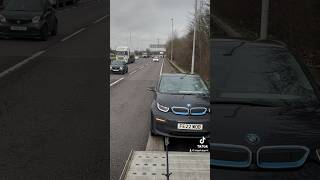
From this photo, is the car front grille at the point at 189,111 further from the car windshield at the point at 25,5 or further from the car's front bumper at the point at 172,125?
the car windshield at the point at 25,5

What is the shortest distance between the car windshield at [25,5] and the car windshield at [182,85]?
94 centimetres

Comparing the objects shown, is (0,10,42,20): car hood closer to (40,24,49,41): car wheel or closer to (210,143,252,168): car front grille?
(40,24,49,41): car wheel

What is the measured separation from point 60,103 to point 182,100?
93 centimetres

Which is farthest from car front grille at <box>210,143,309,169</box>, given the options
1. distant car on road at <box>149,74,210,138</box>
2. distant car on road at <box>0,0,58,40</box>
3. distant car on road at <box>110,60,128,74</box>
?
distant car on road at <box>0,0,58,40</box>

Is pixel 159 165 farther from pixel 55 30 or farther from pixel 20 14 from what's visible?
pixel 20 14

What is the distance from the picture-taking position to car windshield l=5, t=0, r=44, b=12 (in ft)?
8.66

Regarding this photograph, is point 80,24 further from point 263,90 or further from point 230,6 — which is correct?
point 263,90

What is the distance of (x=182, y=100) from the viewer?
7.45ft

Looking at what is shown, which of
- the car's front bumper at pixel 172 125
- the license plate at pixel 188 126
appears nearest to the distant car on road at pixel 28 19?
the car's front bumper at pixel 172 125

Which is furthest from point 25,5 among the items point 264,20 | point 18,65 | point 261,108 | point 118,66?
point 261,108

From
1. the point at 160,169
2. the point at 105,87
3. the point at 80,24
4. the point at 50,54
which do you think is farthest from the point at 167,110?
the point at 50,54

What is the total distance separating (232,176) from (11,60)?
180 centimetres

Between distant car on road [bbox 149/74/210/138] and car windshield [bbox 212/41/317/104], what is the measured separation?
226 millimetres

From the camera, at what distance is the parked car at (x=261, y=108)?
5.32 feet
